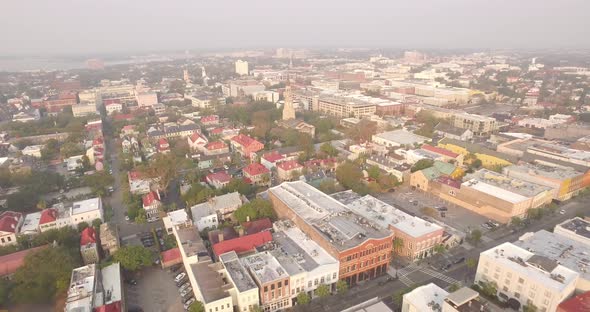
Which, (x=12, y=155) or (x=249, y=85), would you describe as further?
(x=249, y=85)

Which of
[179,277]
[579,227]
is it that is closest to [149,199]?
[179,277]

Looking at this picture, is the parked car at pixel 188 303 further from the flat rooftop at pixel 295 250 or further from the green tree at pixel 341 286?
the green tree at pixel 341 286

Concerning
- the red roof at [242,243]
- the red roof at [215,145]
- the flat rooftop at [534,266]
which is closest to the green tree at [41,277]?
the red roof at [242,243]

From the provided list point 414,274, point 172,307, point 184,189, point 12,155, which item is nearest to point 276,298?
point 172,307

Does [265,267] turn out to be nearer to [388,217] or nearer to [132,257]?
[132,257]

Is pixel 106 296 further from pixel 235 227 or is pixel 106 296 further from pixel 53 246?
pixel 235 227
